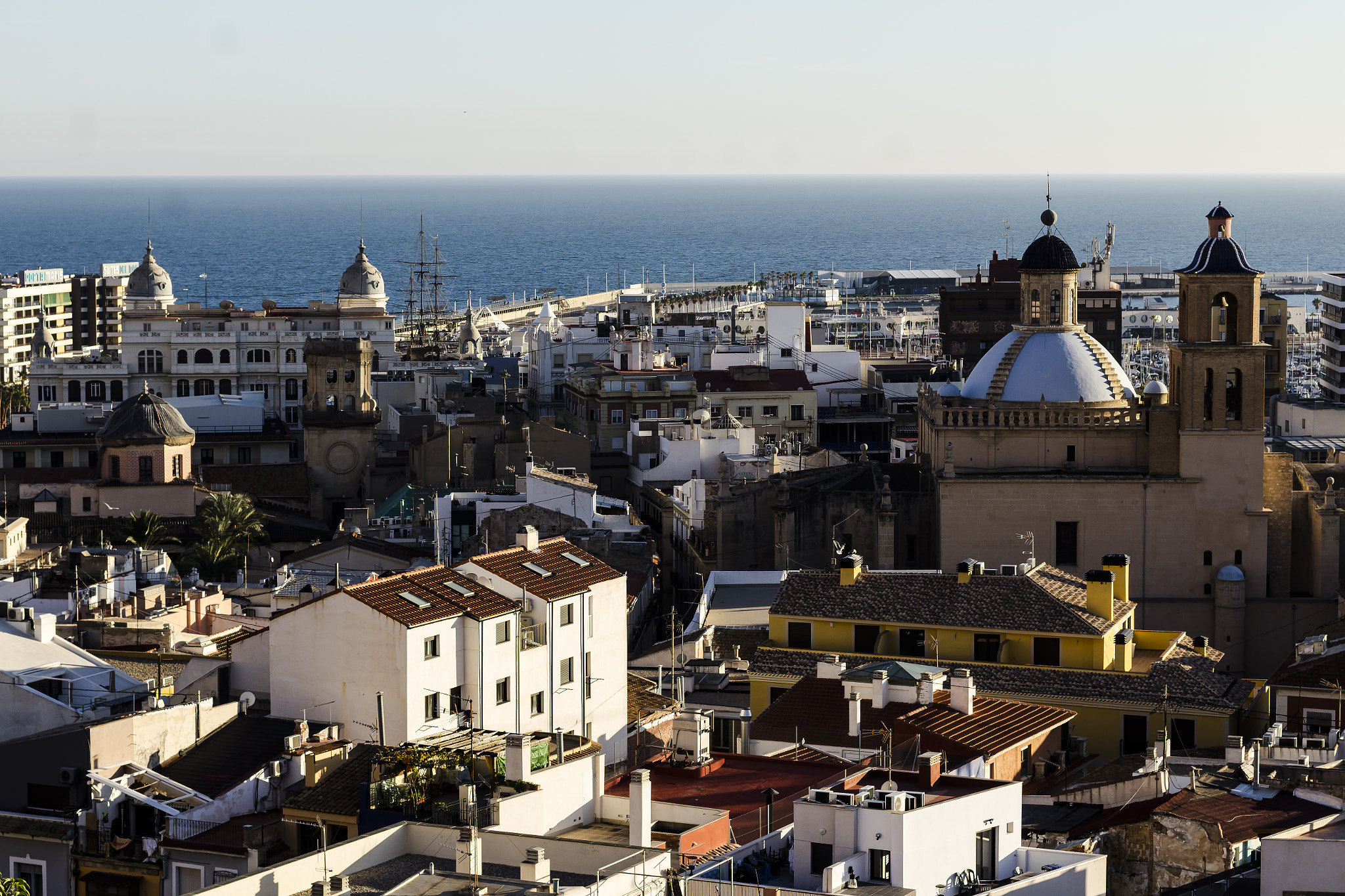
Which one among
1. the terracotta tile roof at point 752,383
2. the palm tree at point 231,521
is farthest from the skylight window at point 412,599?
the terracotta tile roof at point 752,383

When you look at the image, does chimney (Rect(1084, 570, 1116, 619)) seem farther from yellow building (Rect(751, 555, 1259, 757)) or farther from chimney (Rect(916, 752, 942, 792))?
chimney (Rect(916, 752, 942, 792))

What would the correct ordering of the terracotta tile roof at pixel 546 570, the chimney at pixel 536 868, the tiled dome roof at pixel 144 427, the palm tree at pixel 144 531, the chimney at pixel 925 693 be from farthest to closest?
1. the tiled dome roof at pixel 144 427
2. the palm tree at pixel 144 531
3. the chimney at pixel 925 693
4. the terracotta tile roof at pixel 546 570
5. the chimney at pixel 536 868

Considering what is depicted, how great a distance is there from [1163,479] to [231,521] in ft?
75.3

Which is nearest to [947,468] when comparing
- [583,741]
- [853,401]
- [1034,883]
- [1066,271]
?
[1066,271]

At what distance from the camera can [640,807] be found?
79.4 ft

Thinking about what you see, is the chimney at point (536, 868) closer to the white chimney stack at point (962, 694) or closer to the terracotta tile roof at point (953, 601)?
the white chimney stack at point (962, 694)

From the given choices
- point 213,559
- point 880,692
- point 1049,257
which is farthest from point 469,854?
point 213,559

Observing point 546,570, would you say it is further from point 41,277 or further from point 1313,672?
point 41,277

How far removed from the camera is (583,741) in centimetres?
2822

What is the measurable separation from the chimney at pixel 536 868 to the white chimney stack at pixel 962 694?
39.0 ft

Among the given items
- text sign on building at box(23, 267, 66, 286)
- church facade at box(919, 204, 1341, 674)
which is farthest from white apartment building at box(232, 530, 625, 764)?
text sign on building at box(23, 267, 66, 286)

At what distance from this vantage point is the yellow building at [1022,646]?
35.9m

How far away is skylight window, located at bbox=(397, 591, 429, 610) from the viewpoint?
29.5 metres

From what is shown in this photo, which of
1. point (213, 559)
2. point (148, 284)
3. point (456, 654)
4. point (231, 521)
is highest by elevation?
point (148, 284)
